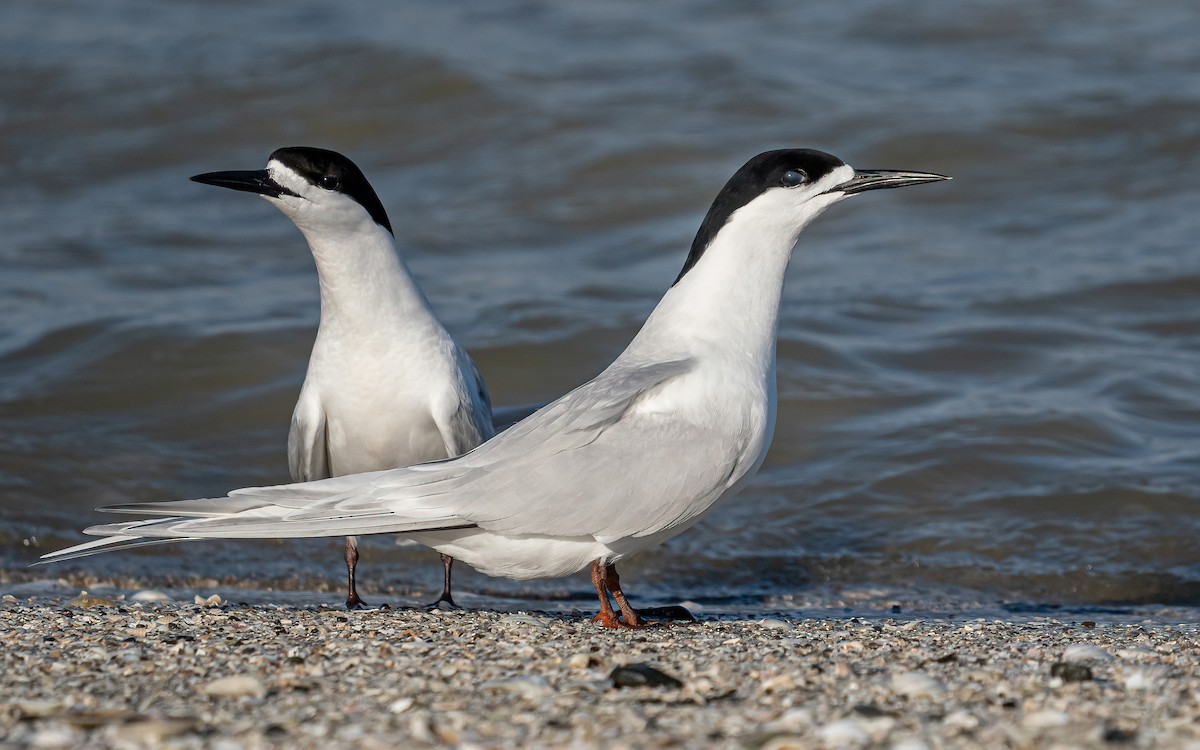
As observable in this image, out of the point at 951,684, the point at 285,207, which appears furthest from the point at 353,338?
the point at 951,684

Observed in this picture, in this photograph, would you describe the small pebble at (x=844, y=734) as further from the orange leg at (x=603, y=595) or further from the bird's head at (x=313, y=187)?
the bird's head at (x=313, y=187)

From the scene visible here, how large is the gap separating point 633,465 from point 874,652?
91 centimetres

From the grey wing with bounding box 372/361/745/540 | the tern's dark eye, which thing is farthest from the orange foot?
the tern's dark eye

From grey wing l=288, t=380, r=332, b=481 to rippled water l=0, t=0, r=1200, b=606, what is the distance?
3.93 ft

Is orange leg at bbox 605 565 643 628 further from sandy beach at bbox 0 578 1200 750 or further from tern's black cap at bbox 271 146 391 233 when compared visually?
tern's black cap at bbox 271 146 391 233

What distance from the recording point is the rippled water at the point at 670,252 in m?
7.00

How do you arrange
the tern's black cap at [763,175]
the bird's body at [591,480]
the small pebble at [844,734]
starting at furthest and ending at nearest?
the tern's black cap at [763,175], the bird's body at [591,480], the small pebble at [844,734]

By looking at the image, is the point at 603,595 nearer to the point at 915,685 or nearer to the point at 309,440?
the point at 915,685

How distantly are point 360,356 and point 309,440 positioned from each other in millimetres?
364

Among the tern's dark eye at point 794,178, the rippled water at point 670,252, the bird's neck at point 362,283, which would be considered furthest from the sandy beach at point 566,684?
the rippled water at point 670,252

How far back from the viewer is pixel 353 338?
17.6ft

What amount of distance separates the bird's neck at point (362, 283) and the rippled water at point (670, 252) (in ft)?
5.26

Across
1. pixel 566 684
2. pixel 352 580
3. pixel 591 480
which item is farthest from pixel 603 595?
pixel 352 580

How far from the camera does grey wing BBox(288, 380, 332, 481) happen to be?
5.39 metres
